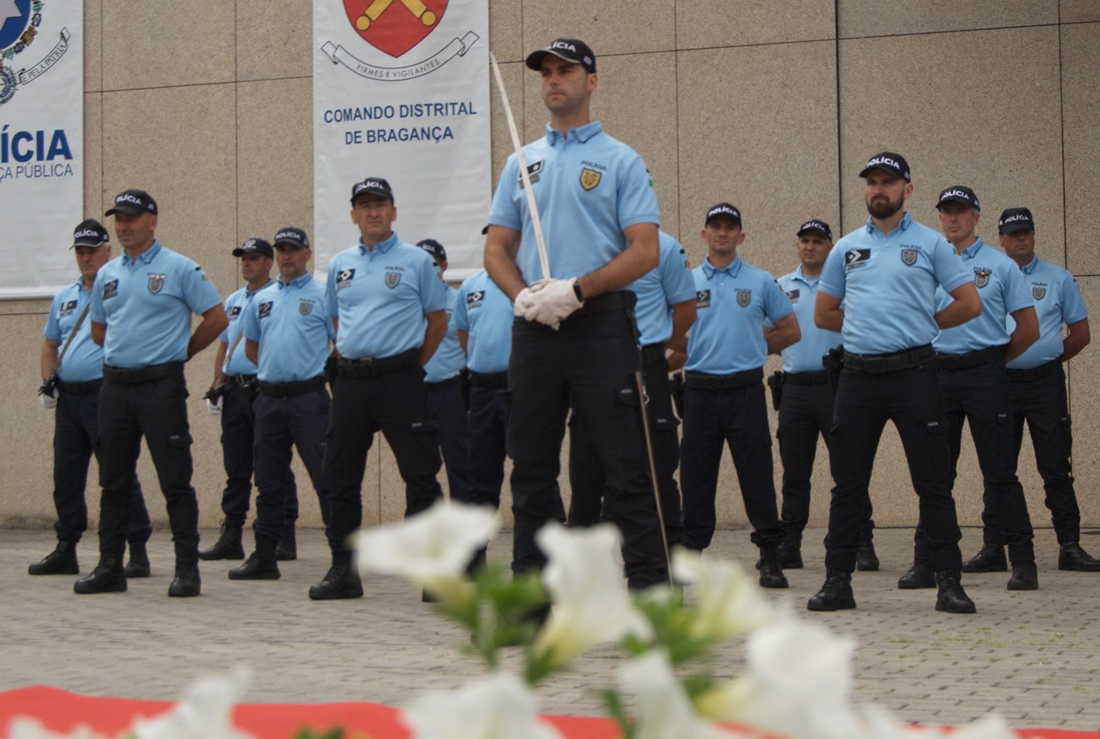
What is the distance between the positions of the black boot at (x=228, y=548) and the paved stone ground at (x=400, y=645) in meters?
0.98

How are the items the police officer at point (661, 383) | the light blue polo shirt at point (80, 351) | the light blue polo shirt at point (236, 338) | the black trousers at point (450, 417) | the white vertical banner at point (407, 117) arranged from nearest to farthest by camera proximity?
1. the police officer at point (661, 383)
2. the light blue polo shirt at point (80, 351)
3. the black trousers at point (450, 417)
4. the light blue polo shirt at point (236, 338)
5. the white vertical banner at point (407, 117)

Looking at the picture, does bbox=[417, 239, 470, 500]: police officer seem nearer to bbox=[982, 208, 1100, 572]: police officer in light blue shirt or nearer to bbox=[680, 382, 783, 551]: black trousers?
bbox=[680, 382, 783, 551]: black trousers

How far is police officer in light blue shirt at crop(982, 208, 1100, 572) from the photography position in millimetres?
9688

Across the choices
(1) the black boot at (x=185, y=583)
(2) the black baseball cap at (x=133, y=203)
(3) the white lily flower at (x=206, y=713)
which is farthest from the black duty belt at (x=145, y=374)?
(3) the white lily flower at (x=206, y=713)

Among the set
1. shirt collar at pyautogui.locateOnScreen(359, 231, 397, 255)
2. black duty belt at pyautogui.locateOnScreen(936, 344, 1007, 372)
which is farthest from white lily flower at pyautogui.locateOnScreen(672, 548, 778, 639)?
black duty belt at pyautogui.locateOnScreen(936, 344, 1007, 372)

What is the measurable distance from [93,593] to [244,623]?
1.77 meters

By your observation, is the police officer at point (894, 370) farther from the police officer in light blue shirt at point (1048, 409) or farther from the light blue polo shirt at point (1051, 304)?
the light blue polo shirt at point (1051, 304)

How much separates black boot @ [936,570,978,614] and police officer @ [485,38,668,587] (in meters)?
2.01

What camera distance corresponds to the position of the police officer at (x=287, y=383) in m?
10.2

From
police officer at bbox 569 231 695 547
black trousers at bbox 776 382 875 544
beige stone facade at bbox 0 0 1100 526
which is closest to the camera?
police officer at bbox 569 231 695 547

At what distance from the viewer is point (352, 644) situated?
260 inches

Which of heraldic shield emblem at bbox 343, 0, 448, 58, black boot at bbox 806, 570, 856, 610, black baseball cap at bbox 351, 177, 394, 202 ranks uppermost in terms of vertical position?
heraldic shield emblem at bbox 343, 0, 448, 58

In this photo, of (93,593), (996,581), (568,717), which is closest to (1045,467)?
→ (996,581)

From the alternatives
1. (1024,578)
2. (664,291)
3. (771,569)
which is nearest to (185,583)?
(664,291)
